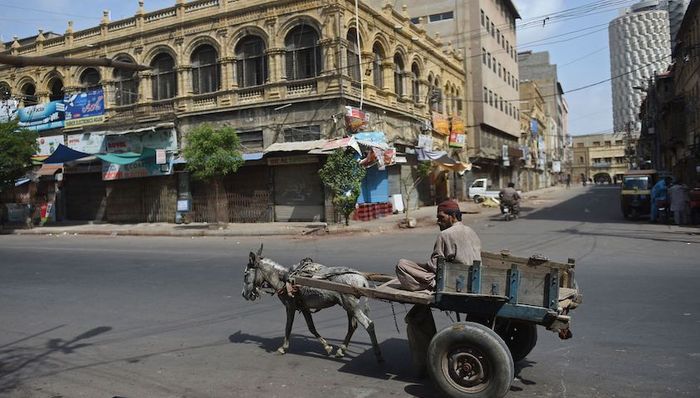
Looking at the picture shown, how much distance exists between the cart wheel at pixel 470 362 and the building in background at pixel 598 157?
122m

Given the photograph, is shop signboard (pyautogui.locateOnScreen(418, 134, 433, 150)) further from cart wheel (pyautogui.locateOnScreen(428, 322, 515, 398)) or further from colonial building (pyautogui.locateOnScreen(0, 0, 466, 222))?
cart wheel (pyautogui.locateOnScreen(428, 322, 515, 398))

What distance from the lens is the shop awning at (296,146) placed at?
75.6 ft

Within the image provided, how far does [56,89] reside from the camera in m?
33.2

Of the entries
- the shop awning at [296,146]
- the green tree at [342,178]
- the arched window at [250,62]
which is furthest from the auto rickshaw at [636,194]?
the arched window at [250,62]

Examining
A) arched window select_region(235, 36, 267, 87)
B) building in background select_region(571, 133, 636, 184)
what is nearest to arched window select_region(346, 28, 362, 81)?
arched window select_region(235, 36, 267, 87)

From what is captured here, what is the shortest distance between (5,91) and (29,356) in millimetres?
34142

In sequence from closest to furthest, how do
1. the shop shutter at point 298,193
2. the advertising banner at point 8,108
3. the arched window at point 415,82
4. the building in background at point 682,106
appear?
the shop shutter at point 298,193
the building in background at point 682,106
the arched window at point 415,82
the advertising banner at point 8,108

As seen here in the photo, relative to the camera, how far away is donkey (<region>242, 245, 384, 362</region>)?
521 cm

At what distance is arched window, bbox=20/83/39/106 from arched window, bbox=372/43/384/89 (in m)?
21.5

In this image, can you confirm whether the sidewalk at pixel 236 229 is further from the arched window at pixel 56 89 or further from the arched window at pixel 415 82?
the arched window at pixel 56 89

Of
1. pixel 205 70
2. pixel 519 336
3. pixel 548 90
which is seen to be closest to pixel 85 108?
pixel 205 70

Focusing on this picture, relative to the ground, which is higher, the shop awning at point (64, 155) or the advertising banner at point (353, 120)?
the advertising banner at point (353, 120)

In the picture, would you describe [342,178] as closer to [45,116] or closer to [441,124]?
[441,124]

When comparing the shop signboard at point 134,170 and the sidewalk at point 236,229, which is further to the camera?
the shop signboard at point 134,170
